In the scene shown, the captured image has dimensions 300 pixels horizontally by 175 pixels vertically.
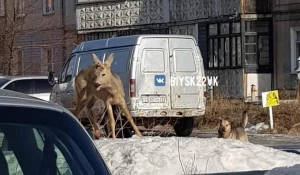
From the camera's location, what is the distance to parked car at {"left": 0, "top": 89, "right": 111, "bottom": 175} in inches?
169

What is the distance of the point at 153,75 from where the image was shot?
66.1 feet

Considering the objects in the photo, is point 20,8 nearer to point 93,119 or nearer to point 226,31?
point 226,31

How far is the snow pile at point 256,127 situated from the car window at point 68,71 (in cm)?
506

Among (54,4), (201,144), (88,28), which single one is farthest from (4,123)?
(54,4)

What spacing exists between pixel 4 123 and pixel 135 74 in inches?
609

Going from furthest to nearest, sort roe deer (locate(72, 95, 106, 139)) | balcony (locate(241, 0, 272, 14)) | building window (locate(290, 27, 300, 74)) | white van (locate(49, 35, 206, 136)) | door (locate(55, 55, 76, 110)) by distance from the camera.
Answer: balcony (locate(241, 0, 272, 14))
building window (locate(290, 27, 300, 74))
door (locate(55, 55, 76, 110))
white van (locate(49, 35, 206, 136))
roe deer (locate(72, 95, 106, 139))

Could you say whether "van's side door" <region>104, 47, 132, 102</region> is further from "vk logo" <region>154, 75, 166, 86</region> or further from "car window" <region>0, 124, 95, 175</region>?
"car window" <region>0, 124, 95, 175</region>

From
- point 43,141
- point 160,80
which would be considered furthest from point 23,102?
point 160,80

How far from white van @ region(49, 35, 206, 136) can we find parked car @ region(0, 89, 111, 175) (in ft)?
49.3

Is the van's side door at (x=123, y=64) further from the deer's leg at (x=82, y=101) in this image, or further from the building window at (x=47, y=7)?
the building window at (x=47, y=7)

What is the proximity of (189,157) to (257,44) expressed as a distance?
28043 mm

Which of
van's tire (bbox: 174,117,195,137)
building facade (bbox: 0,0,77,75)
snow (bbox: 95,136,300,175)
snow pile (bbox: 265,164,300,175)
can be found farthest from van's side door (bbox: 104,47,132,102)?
building facade (bbox: 0,0,77,75)

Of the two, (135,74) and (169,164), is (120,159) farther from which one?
(135,74)

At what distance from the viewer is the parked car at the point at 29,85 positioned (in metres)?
20.9
